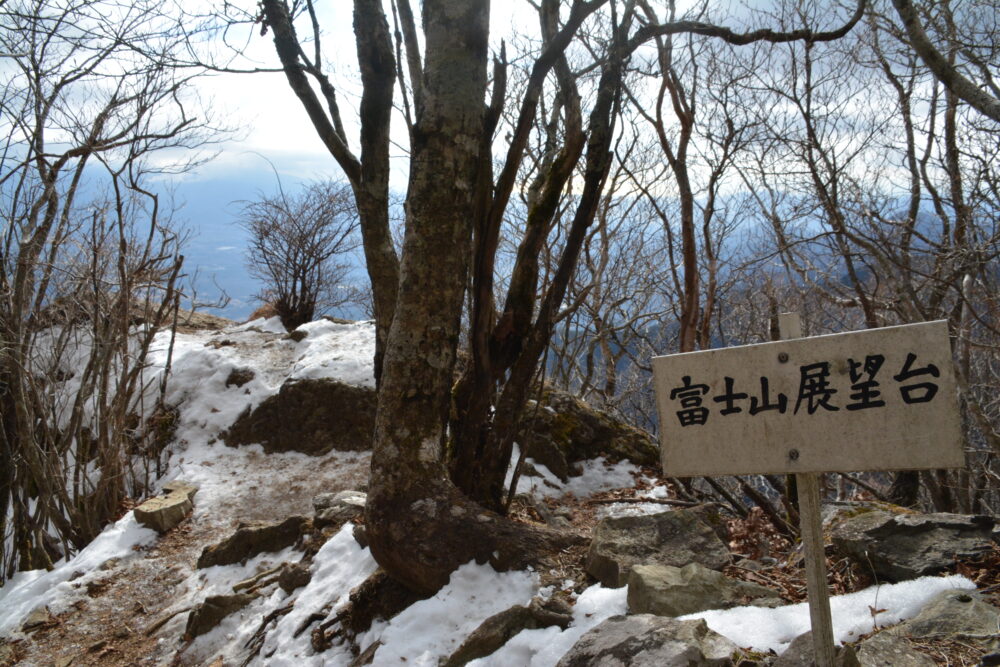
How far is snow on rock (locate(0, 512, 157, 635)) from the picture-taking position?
5.00 meters

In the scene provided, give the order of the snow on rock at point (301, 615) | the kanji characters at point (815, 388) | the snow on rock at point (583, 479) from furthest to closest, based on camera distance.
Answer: the snow on rock at point (583, 479)
the snow on rock at point (301, 615)
the kanji characters at point (815, 388)

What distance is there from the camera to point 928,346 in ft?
5.90

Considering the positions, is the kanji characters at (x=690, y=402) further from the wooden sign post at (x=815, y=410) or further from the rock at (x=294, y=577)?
the rock at (x=294, y=577)

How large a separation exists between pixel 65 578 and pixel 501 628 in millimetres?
4717

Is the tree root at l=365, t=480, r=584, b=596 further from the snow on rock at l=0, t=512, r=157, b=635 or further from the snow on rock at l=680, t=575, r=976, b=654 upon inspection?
the snow on rock at l=0, t=512, r=157, b=635

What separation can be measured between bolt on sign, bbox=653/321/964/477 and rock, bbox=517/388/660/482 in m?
4.05

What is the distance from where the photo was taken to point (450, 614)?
287 cm

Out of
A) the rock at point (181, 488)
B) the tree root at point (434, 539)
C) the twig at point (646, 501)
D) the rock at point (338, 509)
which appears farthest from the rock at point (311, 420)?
the tree root at point (434, 539)

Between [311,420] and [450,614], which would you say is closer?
[450,614]

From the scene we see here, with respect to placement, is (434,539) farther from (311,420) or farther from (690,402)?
(311,420)

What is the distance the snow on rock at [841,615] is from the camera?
2240 millimetres

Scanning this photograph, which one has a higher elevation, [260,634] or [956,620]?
[956,620]

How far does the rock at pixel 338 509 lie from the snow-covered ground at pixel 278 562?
0.30 meters

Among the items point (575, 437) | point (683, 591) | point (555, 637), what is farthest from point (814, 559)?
point (575, 437)
